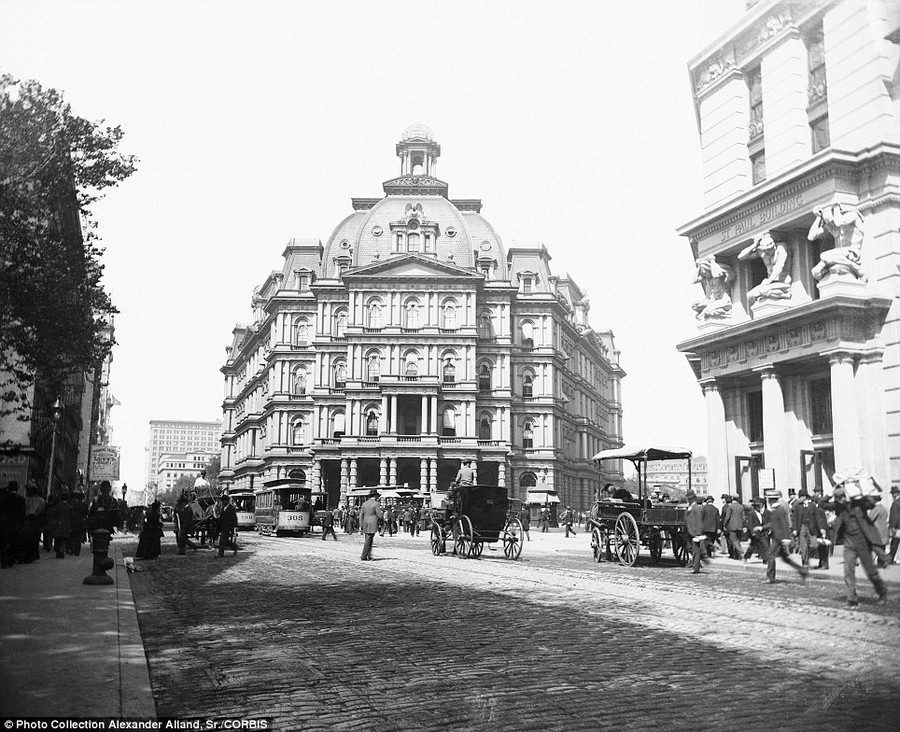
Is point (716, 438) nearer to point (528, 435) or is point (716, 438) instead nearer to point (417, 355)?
point (417, 355)

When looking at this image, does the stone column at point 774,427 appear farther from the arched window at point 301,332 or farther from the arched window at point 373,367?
the arched window at point 301,332

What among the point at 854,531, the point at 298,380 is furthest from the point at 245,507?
the point at 854,531

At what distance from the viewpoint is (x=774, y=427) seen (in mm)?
23719

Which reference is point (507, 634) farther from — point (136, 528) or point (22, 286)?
point (136, 528)

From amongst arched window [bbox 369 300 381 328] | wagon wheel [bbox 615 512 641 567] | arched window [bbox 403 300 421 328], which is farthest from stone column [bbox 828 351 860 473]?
arched window [bbox 369 300 381 328]

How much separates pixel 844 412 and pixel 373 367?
5522 centimetres

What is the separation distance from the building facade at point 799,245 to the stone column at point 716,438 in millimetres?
46

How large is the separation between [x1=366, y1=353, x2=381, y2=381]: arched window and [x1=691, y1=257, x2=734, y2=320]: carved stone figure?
4856 centimetres

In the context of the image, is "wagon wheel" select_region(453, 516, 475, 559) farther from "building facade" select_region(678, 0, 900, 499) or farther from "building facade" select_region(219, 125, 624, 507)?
Result: "building facade" select_region(219, 125, 624, 507)

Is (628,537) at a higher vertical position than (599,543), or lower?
higher

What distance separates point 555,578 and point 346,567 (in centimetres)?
519

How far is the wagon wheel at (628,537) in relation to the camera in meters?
19.4

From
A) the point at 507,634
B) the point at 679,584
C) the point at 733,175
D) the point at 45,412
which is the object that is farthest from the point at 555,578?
the point at 45,412

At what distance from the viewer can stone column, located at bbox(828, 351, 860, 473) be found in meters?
21.1
